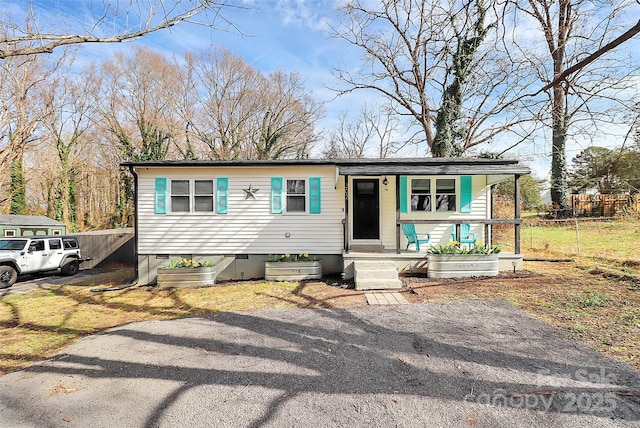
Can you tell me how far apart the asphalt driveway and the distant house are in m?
14.0

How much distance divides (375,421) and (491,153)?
686 inches

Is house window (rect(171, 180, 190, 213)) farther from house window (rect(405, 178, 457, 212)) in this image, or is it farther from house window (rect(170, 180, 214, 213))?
house window (rect(405, 178, 457, 212))

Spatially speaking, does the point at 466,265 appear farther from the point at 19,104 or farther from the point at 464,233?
the point at 19,104

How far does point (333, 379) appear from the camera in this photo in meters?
3.16

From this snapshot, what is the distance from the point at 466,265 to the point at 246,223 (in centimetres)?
604

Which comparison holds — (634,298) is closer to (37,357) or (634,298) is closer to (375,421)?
(375,421)

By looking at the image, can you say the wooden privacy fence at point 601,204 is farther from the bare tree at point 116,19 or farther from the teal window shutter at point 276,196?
the bare tree at point 116,19

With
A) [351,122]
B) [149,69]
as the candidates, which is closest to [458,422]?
[149,69]

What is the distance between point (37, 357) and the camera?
4.11 meters

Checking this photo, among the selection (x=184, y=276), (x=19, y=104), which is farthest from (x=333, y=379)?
(x=19, y=104)

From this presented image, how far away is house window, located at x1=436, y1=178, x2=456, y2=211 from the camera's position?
886 cm

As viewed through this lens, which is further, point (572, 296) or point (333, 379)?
point (572, 296)

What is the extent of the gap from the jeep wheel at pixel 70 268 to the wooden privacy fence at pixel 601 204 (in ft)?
84.7

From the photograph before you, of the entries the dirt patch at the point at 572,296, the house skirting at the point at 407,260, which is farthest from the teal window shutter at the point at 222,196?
the dirt patch at the point at 572,296
